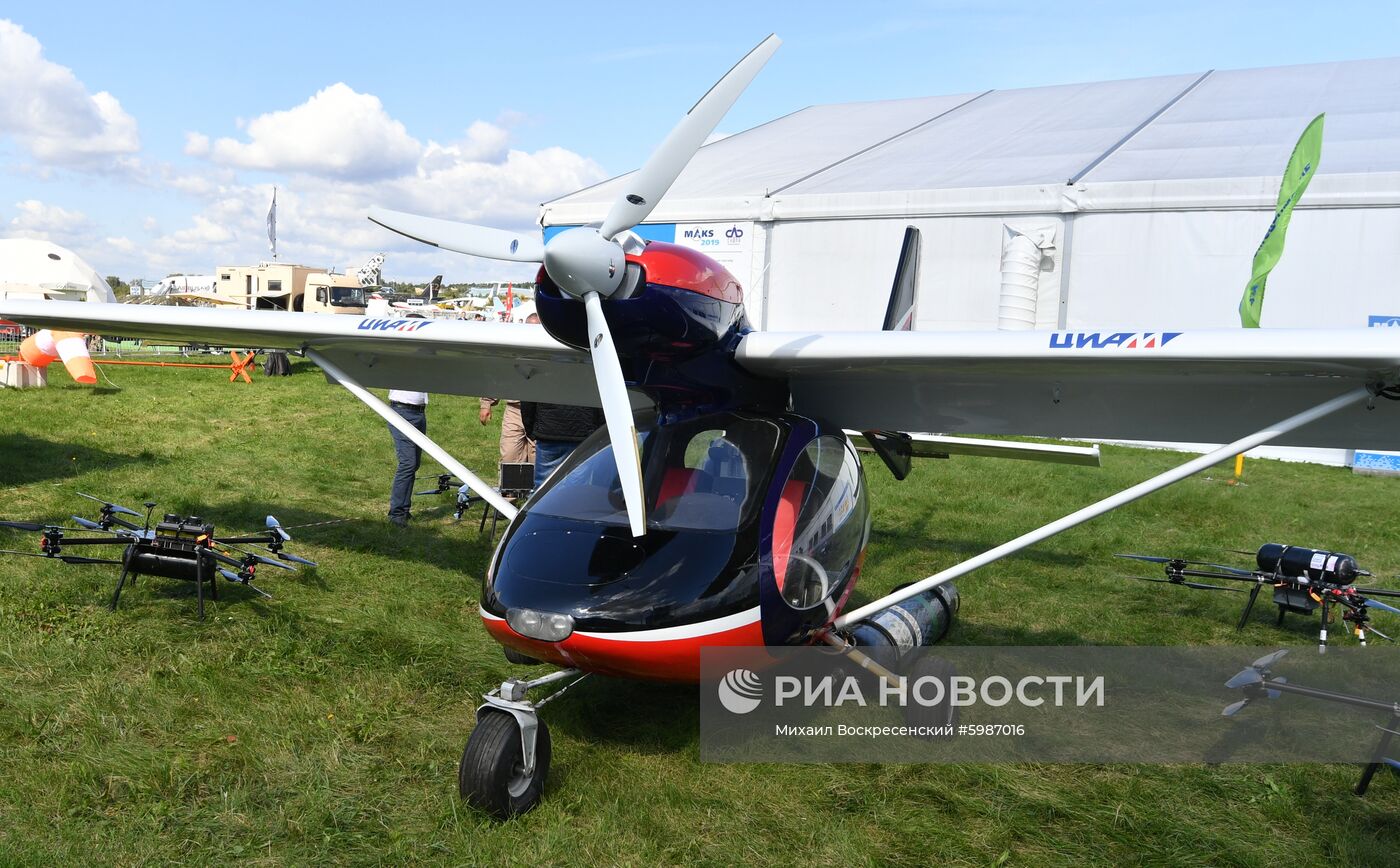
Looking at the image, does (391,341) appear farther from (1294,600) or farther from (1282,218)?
(1282,218)

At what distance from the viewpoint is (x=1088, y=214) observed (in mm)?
15789

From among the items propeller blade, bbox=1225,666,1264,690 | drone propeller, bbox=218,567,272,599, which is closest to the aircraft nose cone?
drone propeller, bbox=218,567,272,599

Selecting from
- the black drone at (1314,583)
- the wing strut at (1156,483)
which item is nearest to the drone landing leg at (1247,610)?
the black drone at (1314,583)

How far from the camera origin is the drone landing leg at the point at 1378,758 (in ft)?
13.0

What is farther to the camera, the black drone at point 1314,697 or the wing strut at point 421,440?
the wing strut at point 421,440

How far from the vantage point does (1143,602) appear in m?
7.77

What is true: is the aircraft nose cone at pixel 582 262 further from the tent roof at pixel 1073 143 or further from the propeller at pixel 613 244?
the tent roof at pixel 1073 143

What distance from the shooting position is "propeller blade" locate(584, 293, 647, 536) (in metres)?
3.79

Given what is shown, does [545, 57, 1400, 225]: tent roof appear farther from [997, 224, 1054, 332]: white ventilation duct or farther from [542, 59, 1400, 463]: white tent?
[997, 224, 1054, 332]: white ventilation duct

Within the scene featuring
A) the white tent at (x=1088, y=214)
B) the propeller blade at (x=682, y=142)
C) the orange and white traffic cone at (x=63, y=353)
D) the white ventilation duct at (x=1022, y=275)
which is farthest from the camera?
the orange and white traffic cone at (x=63, y=353)

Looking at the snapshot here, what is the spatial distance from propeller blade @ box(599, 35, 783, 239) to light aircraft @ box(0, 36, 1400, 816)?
0.03 ft

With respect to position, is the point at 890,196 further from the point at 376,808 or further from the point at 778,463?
the point at 376,808

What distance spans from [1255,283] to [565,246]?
7431 millimetres

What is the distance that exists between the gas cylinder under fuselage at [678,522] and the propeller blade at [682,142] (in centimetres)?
22
